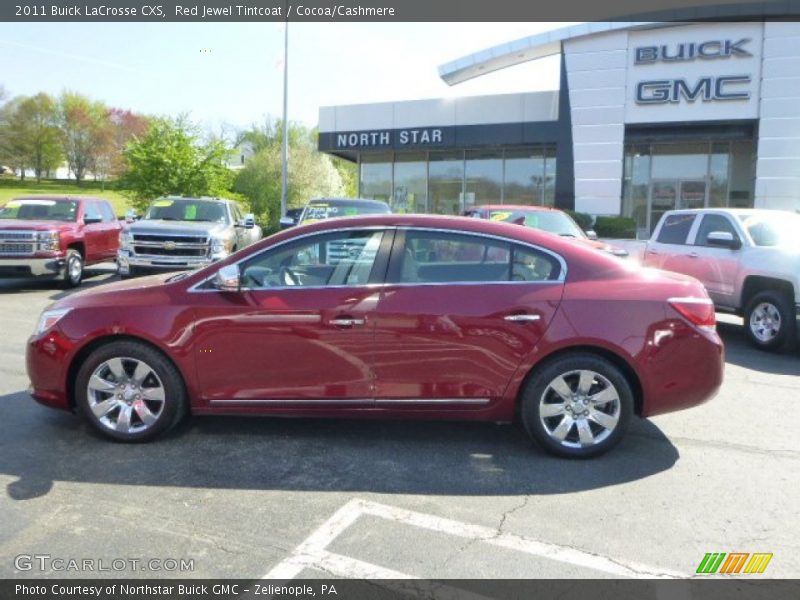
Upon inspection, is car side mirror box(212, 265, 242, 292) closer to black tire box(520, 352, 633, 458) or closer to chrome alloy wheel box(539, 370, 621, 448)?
black tire box(520, 352, 633, 458)

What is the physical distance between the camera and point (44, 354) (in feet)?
15.1

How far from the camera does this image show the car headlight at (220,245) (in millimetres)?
11787

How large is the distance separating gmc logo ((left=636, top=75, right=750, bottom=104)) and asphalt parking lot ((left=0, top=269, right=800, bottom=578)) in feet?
65.5

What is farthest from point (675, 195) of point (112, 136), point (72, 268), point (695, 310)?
point (112, 136)

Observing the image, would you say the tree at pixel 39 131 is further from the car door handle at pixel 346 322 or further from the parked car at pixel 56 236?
the car door handle at pixel 346 322

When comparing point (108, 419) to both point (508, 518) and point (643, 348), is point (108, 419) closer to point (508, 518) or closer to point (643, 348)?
point (508, 518)

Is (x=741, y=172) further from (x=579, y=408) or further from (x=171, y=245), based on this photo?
(x=579, y=408)

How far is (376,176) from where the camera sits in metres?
30.4

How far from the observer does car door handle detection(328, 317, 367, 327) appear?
4371 millimetres

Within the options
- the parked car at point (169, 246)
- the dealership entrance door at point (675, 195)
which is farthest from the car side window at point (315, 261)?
the dealership entrance door at point (675, 195)

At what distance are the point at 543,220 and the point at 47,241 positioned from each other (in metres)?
9.00

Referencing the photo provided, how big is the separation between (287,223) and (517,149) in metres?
16.3

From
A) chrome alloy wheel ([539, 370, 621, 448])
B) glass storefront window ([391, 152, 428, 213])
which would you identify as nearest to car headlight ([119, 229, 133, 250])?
chrome alloy wheel ([539, 370, 621, 448])

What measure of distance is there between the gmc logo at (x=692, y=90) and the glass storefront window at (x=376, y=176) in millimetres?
11477
